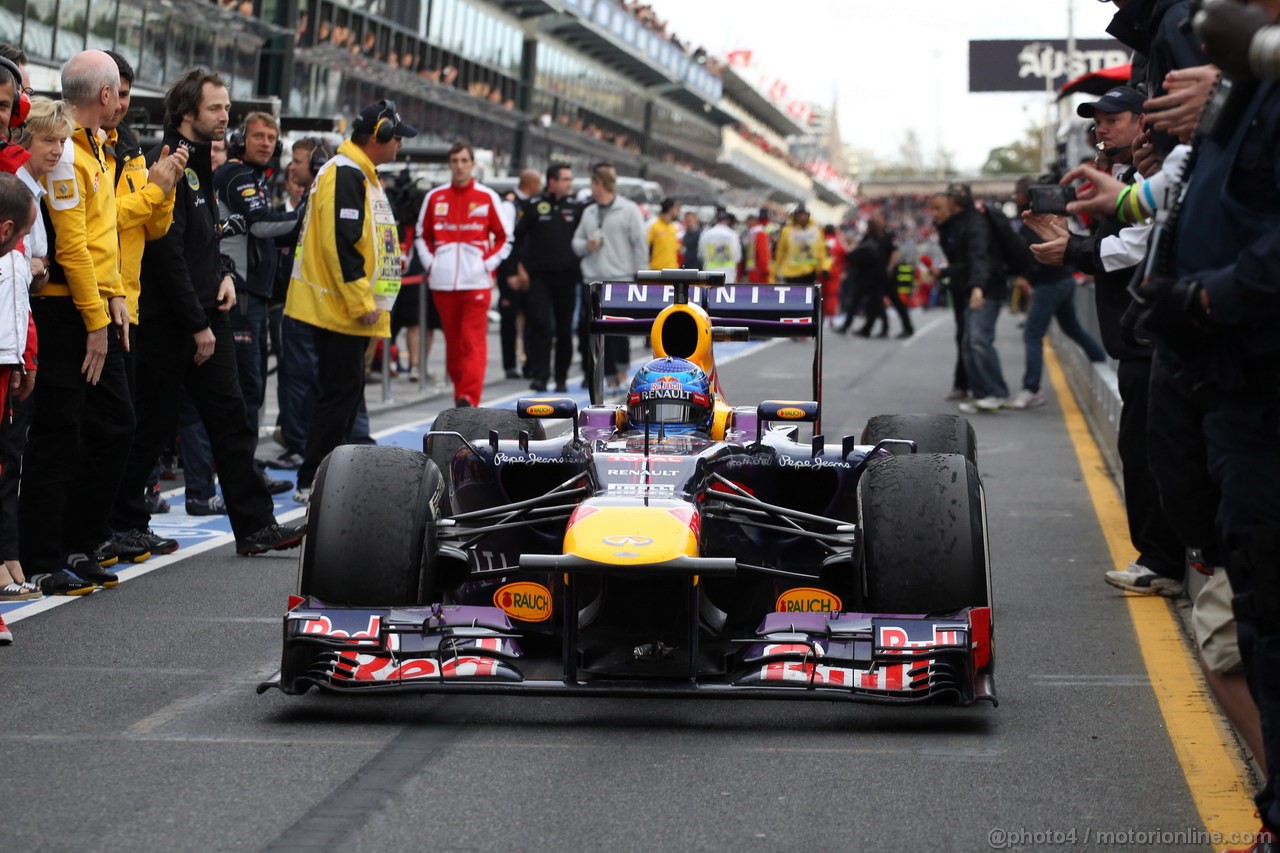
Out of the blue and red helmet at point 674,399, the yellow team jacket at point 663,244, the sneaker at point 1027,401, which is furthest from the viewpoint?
the yellow team jacket at point 663,244

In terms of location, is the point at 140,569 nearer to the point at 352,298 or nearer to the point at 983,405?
the point at 352,298

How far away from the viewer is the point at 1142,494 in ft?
26.9

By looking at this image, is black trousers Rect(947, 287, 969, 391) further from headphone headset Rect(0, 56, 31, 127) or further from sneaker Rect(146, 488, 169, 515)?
headphone headset Rect(0, 56, 31, 127)

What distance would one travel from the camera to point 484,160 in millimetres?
26453

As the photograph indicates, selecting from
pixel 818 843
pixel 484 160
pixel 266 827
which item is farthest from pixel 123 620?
pixel 484 160

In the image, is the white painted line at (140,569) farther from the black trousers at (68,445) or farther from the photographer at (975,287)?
the photographer at (975,287)

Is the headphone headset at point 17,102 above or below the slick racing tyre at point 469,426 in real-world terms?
above

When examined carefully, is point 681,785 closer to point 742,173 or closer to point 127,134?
point 127,134

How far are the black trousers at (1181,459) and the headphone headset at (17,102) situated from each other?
4440 millimetres

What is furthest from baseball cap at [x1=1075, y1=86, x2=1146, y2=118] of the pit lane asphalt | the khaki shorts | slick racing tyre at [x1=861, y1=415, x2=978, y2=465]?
the khaki shorts

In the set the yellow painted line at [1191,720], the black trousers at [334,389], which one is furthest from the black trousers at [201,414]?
the yellow painted line at [1191,720]

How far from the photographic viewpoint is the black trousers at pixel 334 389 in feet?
32.2

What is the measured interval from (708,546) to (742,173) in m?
91.9

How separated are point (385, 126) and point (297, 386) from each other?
2.62m
